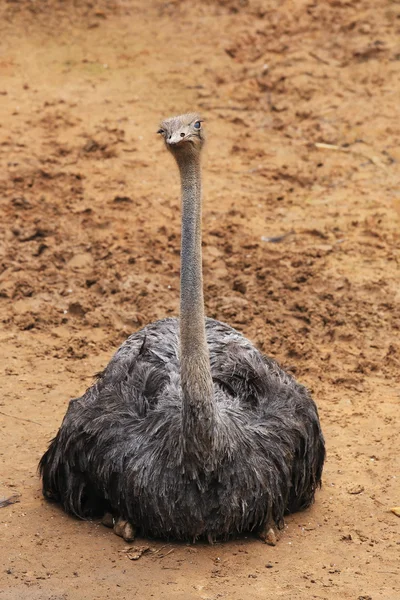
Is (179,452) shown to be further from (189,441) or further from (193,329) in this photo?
(193,329)

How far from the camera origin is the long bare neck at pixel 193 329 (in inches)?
225

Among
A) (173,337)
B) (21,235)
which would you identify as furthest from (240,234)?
(173,337)

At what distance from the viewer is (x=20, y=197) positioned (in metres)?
10.1

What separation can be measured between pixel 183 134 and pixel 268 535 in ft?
6.61

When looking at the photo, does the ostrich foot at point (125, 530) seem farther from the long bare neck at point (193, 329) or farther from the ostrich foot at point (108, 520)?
the long bare neck at point (193, 329)

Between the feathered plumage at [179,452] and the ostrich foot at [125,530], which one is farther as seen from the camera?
the ostrich foot at [125,530]

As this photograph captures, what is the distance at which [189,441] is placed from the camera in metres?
5.75

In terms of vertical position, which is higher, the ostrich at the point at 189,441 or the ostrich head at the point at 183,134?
the ostrich head at the point at 183,134

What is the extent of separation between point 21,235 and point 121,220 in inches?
33.2

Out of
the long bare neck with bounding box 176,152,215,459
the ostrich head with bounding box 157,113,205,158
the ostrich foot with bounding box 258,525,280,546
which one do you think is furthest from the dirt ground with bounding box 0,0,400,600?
the ostrich head with bounding box 157,113,205,158

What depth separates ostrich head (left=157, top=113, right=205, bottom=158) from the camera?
5.57 metres

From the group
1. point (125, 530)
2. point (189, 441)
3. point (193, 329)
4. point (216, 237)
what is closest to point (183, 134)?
point (193, 329)

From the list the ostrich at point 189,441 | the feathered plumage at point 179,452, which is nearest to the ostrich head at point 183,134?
the ostrich at point 189,441

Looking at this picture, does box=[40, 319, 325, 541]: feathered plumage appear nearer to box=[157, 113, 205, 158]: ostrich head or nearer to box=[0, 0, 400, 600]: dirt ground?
box=[0, 0, 400, 600]: dirt ground
